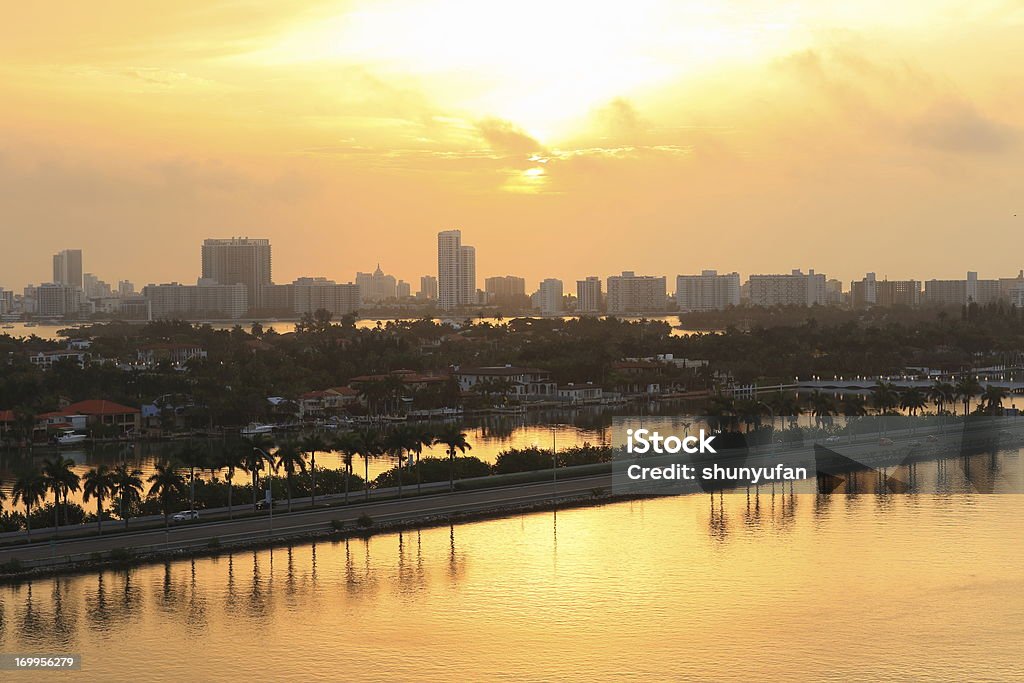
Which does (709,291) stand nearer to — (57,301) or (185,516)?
(57,301)

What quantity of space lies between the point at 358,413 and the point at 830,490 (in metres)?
18.0

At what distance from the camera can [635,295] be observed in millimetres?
160125

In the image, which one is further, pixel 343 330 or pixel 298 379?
pixel 343 330

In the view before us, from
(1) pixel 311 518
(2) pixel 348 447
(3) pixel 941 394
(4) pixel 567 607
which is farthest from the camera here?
(3) pixel 941 394

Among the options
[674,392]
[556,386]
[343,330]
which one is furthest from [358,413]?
[343,330]

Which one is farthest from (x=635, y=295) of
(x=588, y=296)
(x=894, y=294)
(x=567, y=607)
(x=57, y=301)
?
(x=567, y=607)

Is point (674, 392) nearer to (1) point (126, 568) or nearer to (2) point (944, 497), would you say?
(2) point (944, 497)

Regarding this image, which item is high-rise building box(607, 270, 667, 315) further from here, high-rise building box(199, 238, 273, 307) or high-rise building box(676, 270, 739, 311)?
high-rise building box(199, 238, 273, 307)

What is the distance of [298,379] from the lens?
43.9 m

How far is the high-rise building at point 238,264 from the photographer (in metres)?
160

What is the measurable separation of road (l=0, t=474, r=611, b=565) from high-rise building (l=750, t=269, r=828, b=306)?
129745 millimetres

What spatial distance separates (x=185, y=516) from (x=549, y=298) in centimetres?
13927

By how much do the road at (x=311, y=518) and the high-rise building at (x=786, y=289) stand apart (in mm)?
129745

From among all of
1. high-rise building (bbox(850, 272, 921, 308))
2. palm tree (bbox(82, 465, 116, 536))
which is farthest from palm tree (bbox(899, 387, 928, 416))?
high-rise building (bbox(850, 272, 921, 308))
